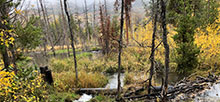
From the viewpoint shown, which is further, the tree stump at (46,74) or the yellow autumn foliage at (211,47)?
the yellow autumn foliage at (211,47)

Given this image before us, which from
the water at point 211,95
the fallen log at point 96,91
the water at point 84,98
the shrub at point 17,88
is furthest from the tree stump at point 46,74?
the water at point 211,95

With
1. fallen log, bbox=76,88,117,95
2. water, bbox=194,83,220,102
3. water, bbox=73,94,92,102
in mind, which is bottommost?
water, bbox=73,94,92,102

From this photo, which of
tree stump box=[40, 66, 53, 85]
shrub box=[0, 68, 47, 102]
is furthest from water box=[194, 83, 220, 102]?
tree stump box=[40, 66, 53, 85]

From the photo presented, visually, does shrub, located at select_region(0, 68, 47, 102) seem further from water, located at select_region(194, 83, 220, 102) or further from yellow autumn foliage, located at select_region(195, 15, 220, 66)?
yellow autumn foliage, located at select_region(195, 15, 220, 66)

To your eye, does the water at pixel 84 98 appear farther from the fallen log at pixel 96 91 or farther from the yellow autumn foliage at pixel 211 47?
the yellow autumn foliage at pixel 211 47

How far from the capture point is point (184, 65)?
6859 millimetres

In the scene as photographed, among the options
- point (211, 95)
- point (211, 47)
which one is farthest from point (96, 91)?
point (211, 47)

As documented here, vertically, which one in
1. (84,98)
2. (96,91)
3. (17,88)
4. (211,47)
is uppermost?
(17,88)

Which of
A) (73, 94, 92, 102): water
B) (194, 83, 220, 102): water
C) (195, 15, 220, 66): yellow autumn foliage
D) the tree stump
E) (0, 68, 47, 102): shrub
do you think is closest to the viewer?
(0, 68, 47, 102): shrub

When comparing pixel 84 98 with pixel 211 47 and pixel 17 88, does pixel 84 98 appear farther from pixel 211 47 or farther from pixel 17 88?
pixel 211 47

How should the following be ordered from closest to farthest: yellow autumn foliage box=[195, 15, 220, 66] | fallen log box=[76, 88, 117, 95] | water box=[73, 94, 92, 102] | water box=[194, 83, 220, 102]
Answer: water box=[194, 83, 220, 102] → water box=[73, 94, 92, 102] → fallen log box=[76, 88, 117, 95] → yellow autumn foliage box=[195, 15, 220, 66]

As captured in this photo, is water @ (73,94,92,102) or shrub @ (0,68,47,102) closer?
shrub @ (0,68,47,102)

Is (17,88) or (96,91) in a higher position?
(17,88)

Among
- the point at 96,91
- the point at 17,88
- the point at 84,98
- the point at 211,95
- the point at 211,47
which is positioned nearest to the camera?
the point at 17,88
